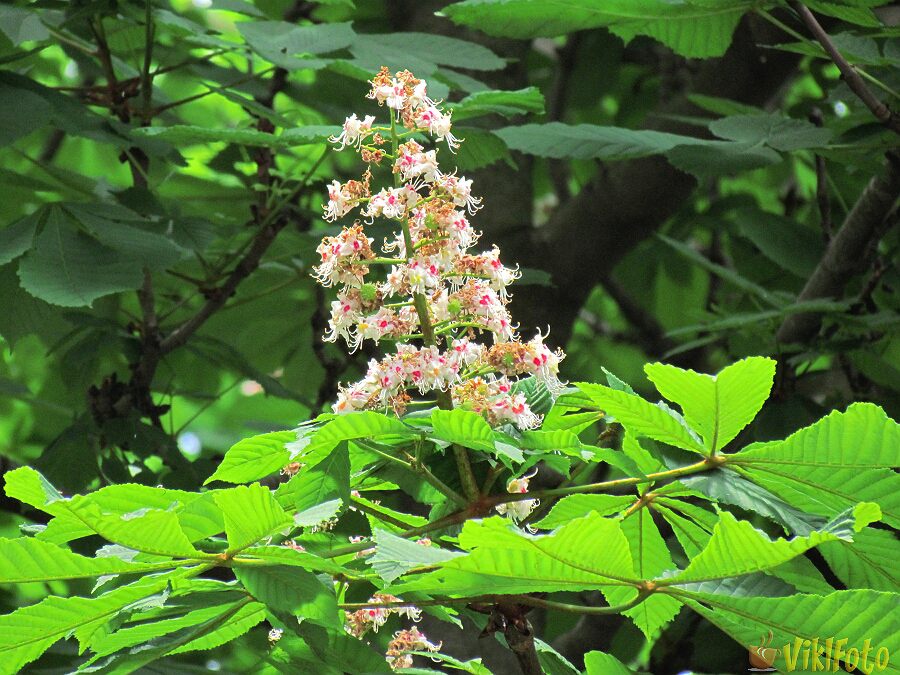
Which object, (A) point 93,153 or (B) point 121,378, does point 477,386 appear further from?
(A) point 93,153

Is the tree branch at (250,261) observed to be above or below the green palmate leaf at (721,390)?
below

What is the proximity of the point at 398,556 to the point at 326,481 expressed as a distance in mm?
169

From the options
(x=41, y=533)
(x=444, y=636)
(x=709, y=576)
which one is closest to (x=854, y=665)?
(x=709, y=576)

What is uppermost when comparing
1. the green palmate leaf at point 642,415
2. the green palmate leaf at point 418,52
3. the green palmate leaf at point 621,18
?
the green palmate leaf at point 621,18

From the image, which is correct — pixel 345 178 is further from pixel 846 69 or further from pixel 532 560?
pixel 532 560

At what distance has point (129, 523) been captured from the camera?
88 centimetres

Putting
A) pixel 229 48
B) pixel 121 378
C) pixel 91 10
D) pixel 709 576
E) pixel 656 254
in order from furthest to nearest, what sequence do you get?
pixel 656 254 < pixel 121 378 < pixel 229 48 < pixel 91 10 < pixel 709 576

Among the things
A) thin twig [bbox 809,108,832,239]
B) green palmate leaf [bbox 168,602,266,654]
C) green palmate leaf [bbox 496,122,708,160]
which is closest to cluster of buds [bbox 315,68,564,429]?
green palmate leaf [bbox 168,602,266,654]

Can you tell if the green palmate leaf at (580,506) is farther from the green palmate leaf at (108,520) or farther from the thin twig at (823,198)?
the thin twig at (823,198)

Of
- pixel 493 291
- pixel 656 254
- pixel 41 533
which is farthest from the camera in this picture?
pixel 656 254

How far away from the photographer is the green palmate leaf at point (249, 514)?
90cm

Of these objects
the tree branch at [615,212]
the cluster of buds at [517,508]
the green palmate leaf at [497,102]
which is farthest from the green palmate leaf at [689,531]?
the tree branch at [615,212]

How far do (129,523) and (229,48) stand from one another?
1.53 metres

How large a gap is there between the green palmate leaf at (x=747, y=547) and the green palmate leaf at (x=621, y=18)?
1137 mm
